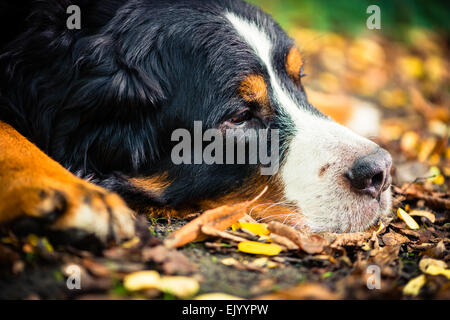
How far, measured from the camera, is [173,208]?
321 cm

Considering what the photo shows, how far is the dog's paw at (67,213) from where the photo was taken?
6.88ft

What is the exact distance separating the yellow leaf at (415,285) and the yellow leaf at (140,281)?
4.08 ft

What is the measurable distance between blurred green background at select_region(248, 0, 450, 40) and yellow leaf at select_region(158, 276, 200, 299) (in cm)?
752

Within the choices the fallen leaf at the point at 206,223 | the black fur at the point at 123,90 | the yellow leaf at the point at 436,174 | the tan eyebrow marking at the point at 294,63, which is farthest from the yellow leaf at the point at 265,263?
the yellow leaf at the point at 436,174

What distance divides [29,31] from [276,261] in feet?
7.52

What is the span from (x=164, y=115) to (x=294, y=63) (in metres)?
1.18

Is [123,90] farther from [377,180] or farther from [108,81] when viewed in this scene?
[377,180]

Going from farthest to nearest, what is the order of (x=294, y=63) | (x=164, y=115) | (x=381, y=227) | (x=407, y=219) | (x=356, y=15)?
(x=356, y=15) → (x=294, y=63) → (x=407, y=219) → (x=164, y=115) → (x=381, y=227)

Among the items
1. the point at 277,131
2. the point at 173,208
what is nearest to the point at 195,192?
the point at 173,208

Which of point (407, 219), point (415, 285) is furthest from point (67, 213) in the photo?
point (407, 219)

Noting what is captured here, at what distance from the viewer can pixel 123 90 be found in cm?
315

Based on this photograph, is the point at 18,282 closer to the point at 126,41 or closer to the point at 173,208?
the point at 173,208

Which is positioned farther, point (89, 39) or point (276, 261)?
point (89, 39)

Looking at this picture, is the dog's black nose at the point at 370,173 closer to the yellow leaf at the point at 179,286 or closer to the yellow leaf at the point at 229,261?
the yellow leaf at the point at 229,261
